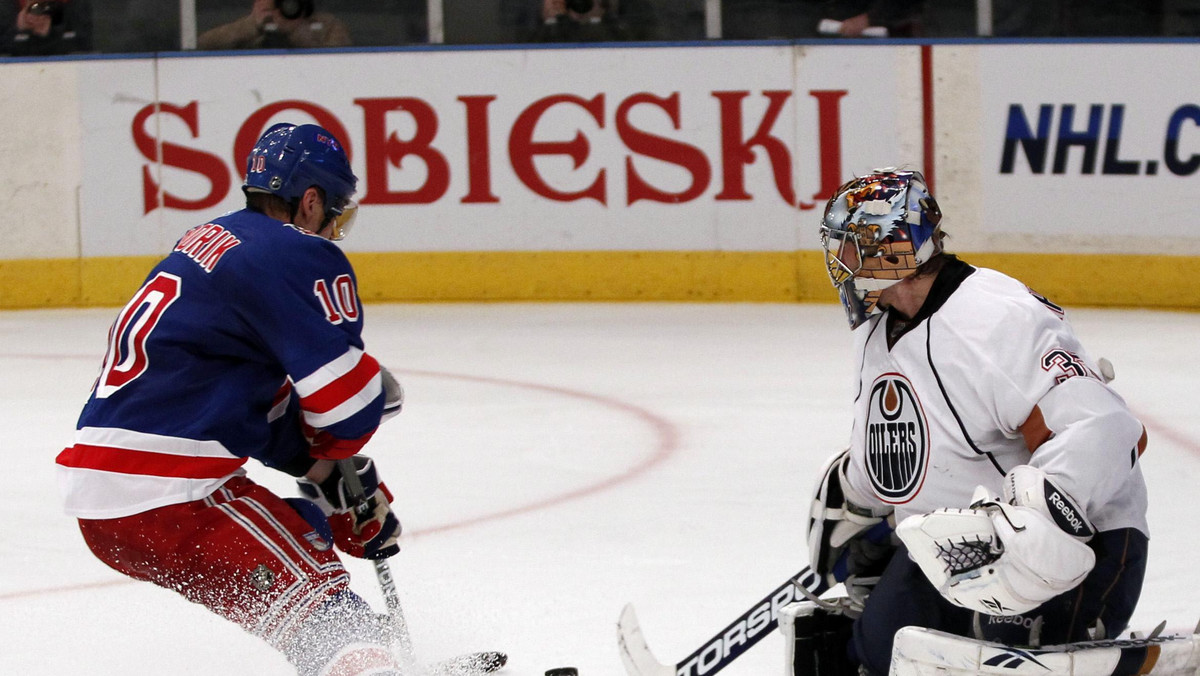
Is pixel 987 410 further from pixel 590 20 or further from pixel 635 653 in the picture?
pixel 590 20

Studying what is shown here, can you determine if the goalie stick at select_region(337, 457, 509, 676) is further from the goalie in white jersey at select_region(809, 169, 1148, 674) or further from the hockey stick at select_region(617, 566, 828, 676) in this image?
the goalie in white jersey at select_region(809, 169, 1148, 674)

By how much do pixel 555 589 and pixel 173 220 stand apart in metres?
4.51

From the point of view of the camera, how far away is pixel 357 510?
228cm

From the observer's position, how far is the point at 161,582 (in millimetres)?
2113

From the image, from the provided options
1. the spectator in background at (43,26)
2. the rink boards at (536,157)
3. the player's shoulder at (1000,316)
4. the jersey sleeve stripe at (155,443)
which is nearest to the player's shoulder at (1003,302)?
the player's shoulder at (1000,316)

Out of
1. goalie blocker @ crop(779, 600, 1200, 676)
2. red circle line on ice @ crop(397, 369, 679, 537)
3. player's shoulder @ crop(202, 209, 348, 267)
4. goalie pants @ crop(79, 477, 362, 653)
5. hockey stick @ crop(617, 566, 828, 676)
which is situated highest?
player's shoulder @ crop(202, 209, 348, 267)

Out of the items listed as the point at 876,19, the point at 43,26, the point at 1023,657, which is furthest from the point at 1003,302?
the point at 43,26

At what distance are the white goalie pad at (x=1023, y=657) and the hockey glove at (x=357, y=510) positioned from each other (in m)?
0.82

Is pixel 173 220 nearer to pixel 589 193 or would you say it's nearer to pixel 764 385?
pixel 589 193

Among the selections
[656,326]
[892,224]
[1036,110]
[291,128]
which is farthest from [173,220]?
[892,224]

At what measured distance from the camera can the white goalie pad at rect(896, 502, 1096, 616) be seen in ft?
5.53

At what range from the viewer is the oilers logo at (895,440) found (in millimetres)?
1924

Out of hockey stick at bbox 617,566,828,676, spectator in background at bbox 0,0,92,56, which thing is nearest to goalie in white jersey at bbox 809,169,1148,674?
hockey stick at bbox 617,566,828,676

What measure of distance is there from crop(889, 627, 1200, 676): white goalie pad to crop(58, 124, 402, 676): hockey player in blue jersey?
67cm
